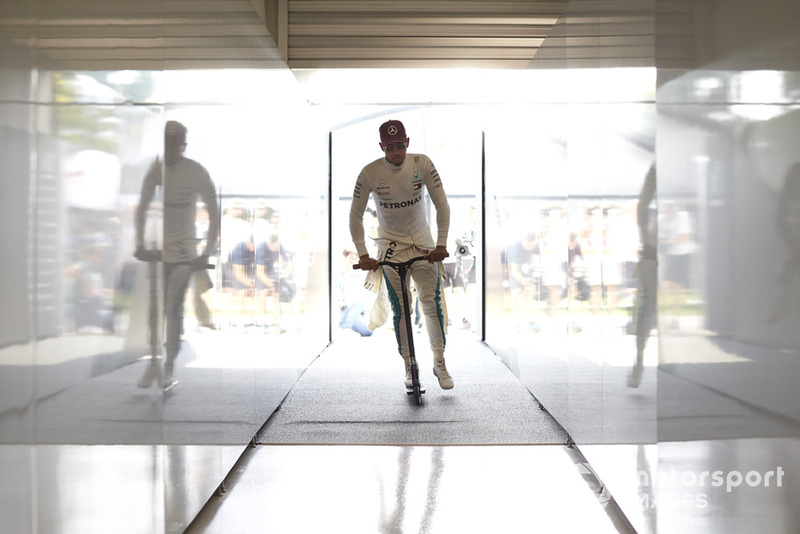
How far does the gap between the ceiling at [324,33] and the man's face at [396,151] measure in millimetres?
856

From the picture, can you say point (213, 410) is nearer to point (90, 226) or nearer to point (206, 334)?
point (206, 334)

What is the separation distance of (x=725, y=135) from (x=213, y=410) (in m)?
2.06

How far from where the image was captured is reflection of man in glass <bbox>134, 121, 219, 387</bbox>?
2.22 m

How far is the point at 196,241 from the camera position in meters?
2.83

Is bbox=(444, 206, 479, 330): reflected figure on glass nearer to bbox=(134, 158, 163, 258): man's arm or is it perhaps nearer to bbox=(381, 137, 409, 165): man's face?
bbox=(381, 137, 409, 165): man's face

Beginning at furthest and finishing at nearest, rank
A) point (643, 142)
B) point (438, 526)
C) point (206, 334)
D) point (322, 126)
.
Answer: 1. point (322, 126)
2. point (206, 334)
3. point (438, 526)
4. point (643, 142)

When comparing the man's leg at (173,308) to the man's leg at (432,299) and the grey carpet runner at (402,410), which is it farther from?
the man's leg at (432,299)

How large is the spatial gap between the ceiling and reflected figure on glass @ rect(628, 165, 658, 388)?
0.41 meters

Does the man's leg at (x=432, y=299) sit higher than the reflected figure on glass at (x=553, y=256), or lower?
lower

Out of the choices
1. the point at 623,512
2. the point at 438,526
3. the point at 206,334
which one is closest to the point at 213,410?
the point at 206,334

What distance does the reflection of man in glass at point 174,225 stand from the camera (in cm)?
222

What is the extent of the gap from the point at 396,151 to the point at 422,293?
3.12 ft

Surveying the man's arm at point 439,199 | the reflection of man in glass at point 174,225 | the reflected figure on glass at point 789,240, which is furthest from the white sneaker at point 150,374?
the man's arm at point 439,199

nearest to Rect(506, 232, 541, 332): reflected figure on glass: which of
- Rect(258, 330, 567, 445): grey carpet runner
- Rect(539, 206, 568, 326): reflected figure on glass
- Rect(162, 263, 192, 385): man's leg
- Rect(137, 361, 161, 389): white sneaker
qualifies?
Rect(539, 206, 568, 326): reflected figure on glass
